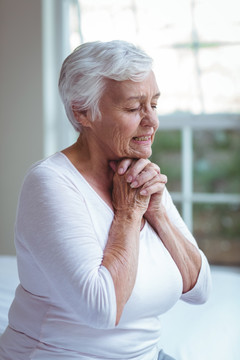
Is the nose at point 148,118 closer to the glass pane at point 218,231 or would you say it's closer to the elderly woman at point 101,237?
the elderly woman at point 101,237

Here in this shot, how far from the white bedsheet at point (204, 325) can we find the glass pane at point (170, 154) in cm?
153

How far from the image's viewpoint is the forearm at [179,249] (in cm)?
137

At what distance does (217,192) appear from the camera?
3.60m

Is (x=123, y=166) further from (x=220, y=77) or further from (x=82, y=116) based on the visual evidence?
(x=220, y=77)

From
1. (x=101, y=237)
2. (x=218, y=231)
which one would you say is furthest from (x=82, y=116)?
(x=218, y=231)

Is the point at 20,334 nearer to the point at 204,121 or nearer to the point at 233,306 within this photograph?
the point at 233,306

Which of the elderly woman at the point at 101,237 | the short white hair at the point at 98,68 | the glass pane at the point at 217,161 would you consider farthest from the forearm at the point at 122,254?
the glass pane at the point at 217,161

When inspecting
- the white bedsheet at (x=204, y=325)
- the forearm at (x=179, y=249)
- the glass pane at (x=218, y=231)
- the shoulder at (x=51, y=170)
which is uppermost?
the shoulder at (x=51, y=170)

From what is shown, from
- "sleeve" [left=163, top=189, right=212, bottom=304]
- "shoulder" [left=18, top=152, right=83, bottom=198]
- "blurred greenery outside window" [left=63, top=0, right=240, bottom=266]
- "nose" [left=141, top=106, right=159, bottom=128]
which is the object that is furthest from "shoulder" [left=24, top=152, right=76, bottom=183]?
"blurred greenery outside window" [left=63, top=0, right=240, bottom=266]

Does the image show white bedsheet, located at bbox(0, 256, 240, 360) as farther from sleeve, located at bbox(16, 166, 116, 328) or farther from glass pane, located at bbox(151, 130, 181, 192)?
glass pane, located at bbox(151, 130, 181, 192)

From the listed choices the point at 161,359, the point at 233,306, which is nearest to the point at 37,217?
the point at 161,359

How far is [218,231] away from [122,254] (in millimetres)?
2702

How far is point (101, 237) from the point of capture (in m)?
1.20

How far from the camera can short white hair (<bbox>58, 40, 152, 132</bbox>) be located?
1.25 metres
